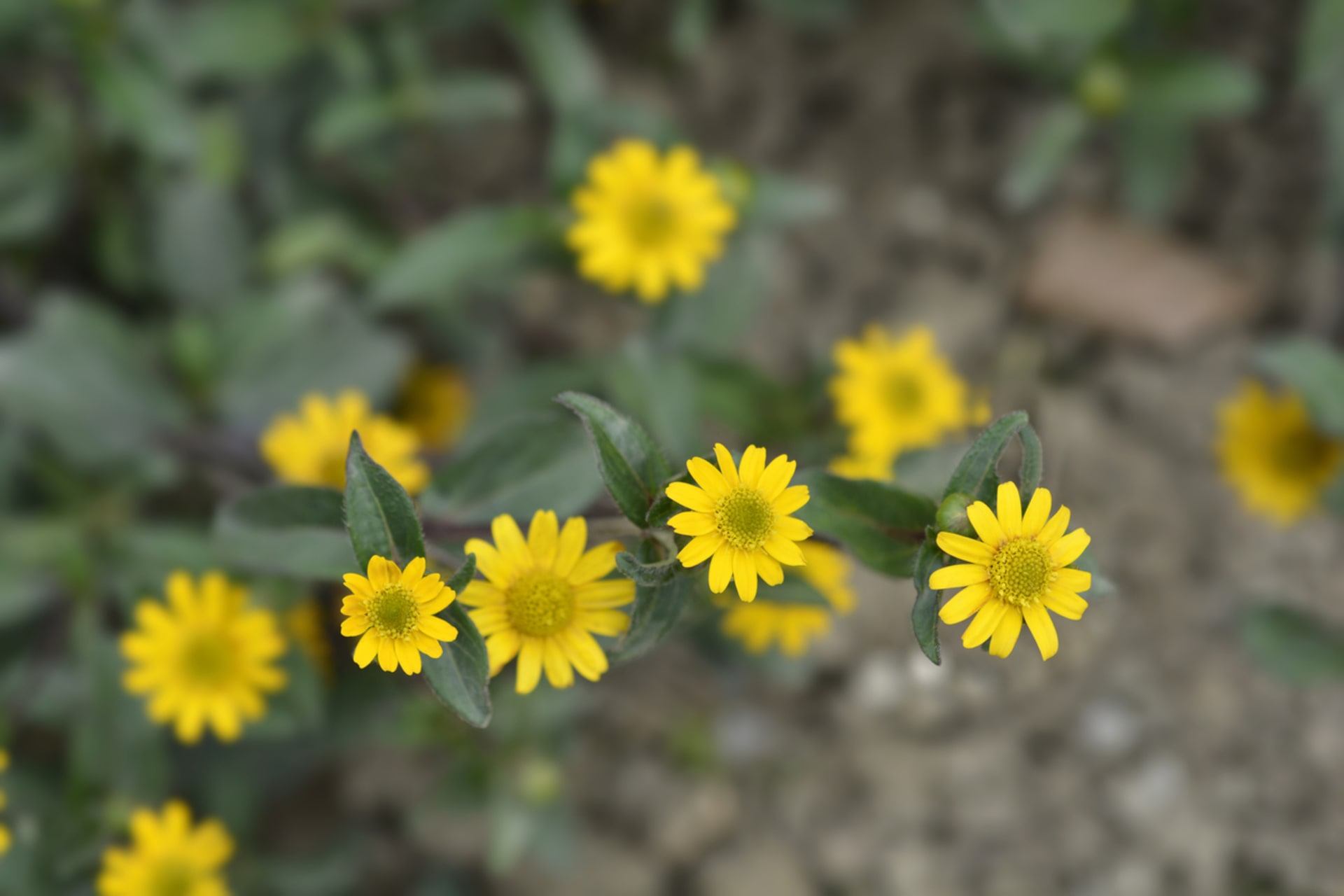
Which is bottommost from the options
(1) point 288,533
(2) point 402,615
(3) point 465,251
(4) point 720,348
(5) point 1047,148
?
(2) point 402,615

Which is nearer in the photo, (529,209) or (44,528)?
(44,528)

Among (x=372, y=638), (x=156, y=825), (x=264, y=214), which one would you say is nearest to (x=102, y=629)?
(x=156, y=825)

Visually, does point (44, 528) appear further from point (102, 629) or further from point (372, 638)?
point (372, 638)

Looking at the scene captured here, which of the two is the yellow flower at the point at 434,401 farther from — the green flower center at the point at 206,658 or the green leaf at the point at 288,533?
the green leaf at the point at 288,533

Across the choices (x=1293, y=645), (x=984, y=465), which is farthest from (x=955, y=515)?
(x=1293, y=645)

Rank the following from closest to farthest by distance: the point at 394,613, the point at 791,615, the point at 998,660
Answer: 1. the point at 394,613
2. the point at 791,615
3. the point at 998,660

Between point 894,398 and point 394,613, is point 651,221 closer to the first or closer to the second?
point 894,398
